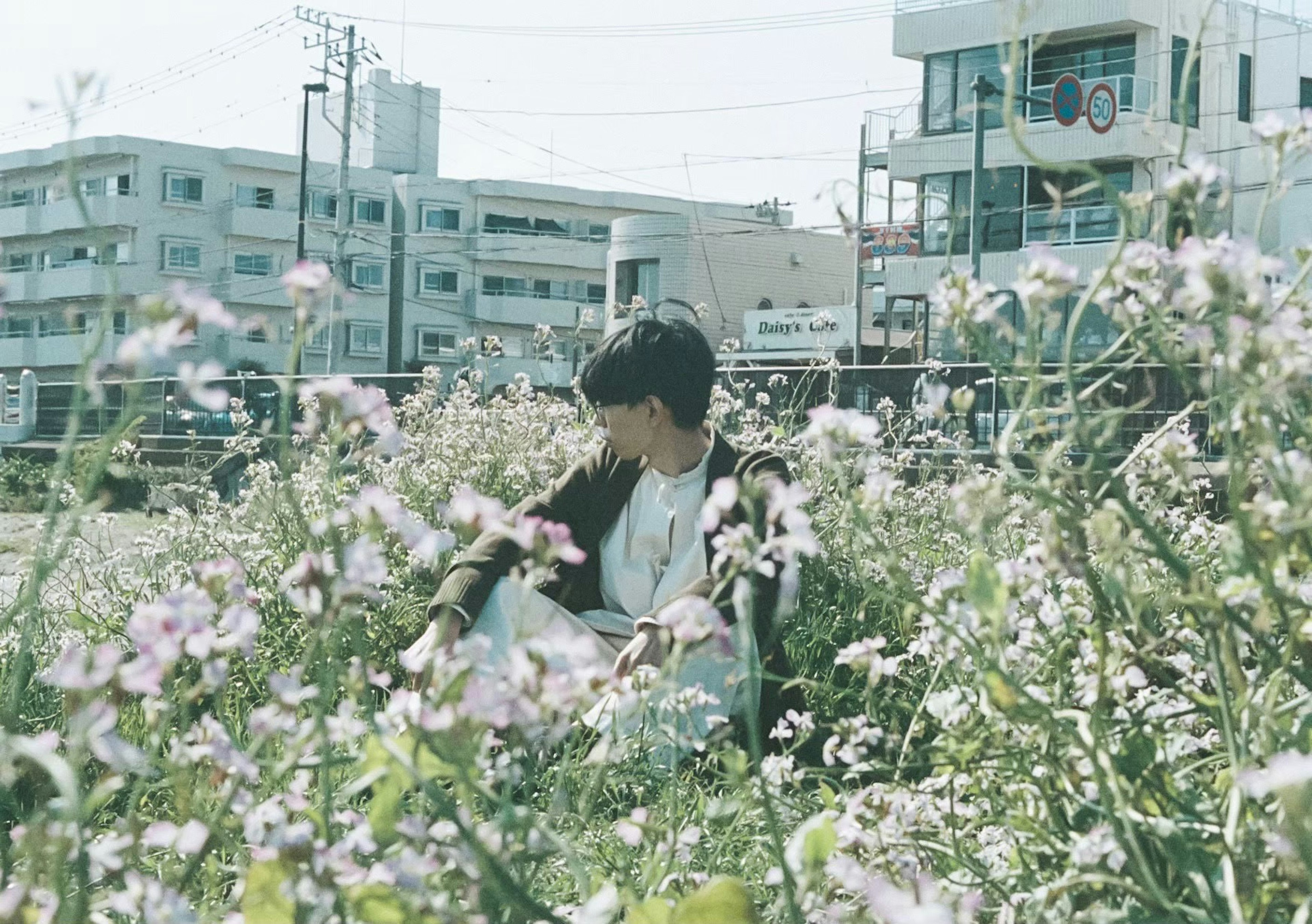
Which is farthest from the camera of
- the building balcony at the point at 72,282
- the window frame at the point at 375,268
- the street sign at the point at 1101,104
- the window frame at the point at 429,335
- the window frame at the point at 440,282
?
the window frame at the point at 440,282

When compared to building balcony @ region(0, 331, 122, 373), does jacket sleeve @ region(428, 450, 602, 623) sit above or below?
below

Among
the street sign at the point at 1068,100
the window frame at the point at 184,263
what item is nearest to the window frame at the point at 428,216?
the window frame at the point at 184,263

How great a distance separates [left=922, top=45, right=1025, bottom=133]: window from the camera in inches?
1281

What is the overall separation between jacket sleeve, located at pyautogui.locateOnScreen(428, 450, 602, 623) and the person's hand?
42cm

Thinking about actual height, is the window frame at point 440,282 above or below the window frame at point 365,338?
above

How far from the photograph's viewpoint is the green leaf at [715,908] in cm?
128

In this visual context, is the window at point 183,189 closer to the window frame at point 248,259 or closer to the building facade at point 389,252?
the building facade at point 389,252

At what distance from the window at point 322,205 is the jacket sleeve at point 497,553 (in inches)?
2159

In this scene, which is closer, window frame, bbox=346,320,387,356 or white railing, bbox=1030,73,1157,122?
white railing, bbox=1030,73,1157,122


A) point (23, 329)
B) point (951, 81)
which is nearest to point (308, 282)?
point (951, 81)

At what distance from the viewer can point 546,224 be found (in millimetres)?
59188

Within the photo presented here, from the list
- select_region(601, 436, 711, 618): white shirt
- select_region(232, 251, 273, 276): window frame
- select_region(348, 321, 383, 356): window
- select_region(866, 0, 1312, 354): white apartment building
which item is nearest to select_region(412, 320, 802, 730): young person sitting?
select_region(601, 436, 711, 618): white shirt

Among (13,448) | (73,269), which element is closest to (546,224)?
(73,269)

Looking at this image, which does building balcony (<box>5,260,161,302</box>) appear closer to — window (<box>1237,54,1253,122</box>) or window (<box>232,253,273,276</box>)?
window (<box>232,253,273,276</box>)
